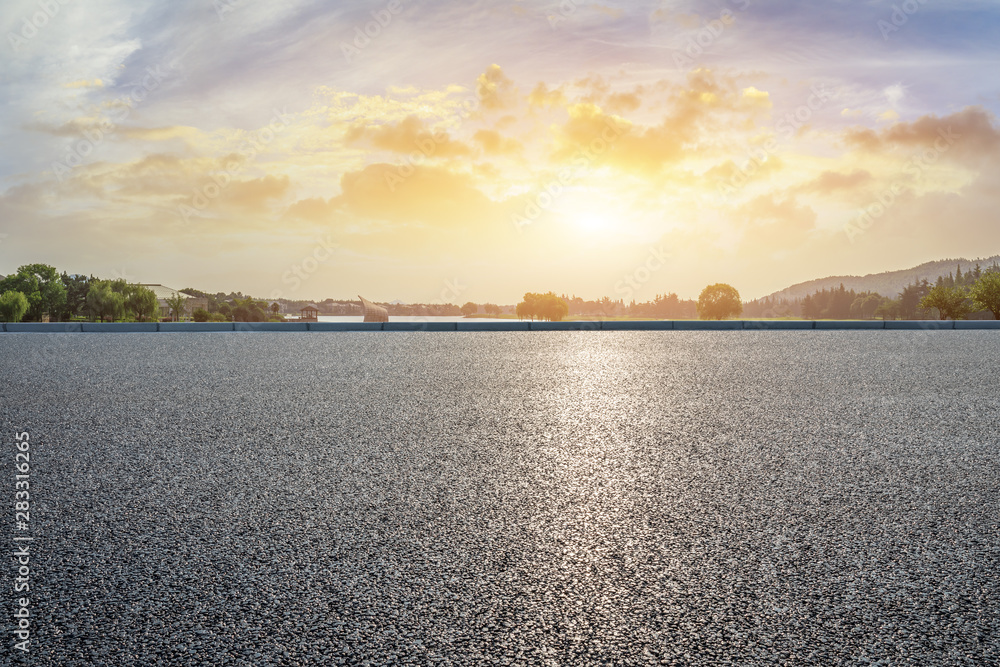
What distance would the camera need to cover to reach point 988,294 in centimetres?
4025

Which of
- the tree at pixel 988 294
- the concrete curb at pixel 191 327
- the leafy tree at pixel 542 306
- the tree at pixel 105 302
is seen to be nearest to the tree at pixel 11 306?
the tree at pixel 105 302

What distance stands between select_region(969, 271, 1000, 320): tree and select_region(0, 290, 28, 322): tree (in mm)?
98165

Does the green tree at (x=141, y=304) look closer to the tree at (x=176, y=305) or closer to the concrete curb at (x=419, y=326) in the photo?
the tree at (x=176, y=305)

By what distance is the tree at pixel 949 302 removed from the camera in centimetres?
3784

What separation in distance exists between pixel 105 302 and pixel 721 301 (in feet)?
350

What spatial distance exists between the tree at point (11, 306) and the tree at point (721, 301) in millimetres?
111151

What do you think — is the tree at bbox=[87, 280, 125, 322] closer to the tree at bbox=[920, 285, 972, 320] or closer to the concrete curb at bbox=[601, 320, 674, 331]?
the concrete curb at bbox=[601, 320, 674, 331]

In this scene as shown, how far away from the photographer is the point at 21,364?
12211 millimetres

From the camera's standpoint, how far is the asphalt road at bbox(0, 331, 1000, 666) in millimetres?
2498

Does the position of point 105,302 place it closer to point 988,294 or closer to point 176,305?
point 176,305

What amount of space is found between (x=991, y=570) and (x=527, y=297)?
4285 inches

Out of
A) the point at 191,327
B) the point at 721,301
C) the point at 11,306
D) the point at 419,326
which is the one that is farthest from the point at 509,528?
the point at 721,301

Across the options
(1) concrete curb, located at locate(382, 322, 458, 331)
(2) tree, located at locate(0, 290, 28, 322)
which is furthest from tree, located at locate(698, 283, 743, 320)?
(2) tree, located at locate(0, 290, 28, 322)

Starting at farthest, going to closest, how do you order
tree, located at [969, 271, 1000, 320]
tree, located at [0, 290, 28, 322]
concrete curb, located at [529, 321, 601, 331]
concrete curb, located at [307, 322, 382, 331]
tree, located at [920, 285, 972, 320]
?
tree, located at [0, 290, 28, 322] → tree, located at [969, 271, 1000, 320] → tree, located at [920, 285, 972, 320] → concrete curb, located at [529, 321, 601, 331] → concrete curb, located at [307, 322, 382, 331]
